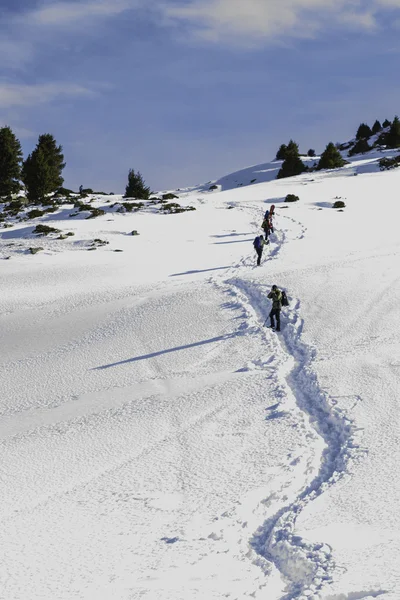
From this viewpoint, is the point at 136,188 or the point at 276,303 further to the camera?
the point at 136,188

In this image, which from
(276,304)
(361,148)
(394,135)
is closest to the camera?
(276,304)

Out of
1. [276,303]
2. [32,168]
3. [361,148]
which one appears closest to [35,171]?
[32,168]

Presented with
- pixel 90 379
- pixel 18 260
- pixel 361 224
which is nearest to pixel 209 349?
pixel 90 379

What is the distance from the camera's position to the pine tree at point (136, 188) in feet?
185

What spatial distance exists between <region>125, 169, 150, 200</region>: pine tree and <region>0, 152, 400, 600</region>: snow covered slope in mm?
27857

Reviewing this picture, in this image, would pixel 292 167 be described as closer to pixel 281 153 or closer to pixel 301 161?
pixel 301 161

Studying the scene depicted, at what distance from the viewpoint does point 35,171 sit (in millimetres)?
54812

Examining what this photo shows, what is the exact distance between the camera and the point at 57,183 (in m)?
63.8

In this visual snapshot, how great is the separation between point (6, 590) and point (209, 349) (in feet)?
35.3

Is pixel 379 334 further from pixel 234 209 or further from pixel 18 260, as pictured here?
pixel 234 209

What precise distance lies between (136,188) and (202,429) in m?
46.6

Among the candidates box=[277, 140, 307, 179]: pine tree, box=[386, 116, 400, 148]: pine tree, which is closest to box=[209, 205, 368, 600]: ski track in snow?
box=[277, 140, 307, 179]: pine tree

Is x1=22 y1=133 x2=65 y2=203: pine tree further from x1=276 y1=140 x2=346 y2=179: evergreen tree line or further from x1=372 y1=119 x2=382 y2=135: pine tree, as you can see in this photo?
x1=372 y1=119 x2=382 y2=135: pine tree

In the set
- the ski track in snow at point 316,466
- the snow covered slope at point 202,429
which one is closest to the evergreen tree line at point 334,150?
the snow covered slope at point 202,429
